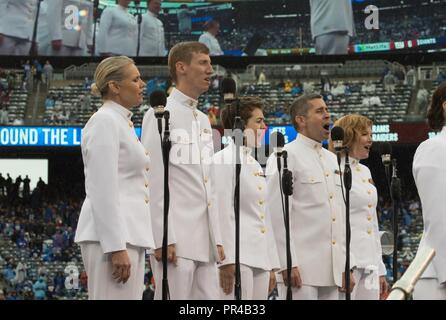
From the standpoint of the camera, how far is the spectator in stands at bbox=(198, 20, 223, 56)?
31234 millimetres

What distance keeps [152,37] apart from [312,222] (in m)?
25.2

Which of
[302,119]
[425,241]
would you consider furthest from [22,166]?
[425,241]

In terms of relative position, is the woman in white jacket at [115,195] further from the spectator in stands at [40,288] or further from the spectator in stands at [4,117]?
the spectator in stands at [4,117]

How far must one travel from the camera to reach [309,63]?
31344mm

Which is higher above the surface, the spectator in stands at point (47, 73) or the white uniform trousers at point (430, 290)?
the spectator in stands at point (47, 73)

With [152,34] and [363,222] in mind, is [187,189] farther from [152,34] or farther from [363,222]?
[152,34]

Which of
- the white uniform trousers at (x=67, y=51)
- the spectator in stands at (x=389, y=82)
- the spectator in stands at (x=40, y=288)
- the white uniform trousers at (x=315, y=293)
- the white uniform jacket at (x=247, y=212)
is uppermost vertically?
the white uniform trousers at (x=67, y=51)

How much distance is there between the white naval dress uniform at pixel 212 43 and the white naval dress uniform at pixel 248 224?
25.7 metres

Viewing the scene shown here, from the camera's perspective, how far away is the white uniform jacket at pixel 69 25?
2958 cm

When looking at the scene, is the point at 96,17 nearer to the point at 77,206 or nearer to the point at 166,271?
the point at 77,206

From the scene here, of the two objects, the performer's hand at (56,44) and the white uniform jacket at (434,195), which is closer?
the white uniform jacket at (434,195)

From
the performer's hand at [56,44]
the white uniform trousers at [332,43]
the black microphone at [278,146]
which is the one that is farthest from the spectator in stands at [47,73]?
the black microphone at [278,146]

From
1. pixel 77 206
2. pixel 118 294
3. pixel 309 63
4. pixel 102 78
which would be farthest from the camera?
pixel 309 63
